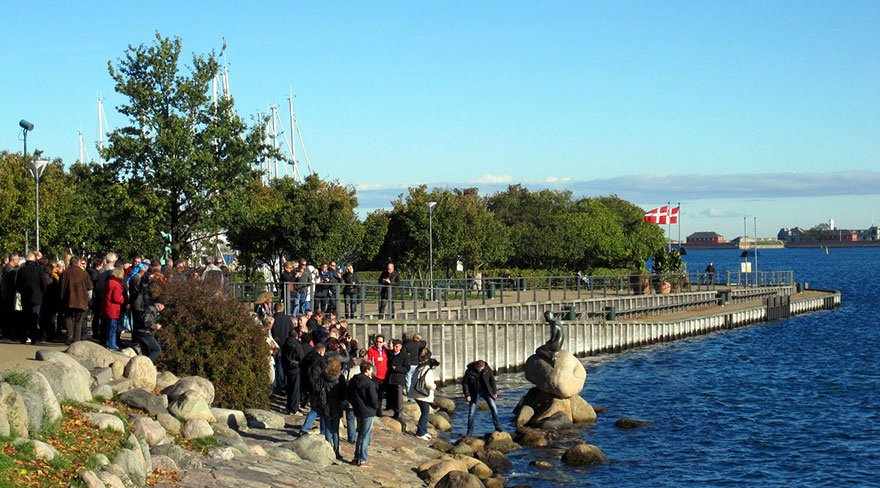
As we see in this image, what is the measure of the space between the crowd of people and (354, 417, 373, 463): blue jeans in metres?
5.39

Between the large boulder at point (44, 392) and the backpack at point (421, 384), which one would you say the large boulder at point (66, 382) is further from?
the backpack at point (421, 384)

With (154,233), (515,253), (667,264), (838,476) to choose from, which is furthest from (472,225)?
(838,476)

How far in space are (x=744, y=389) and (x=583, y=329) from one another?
9094 millimetres

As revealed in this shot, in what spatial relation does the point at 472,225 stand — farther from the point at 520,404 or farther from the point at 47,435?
the point at 47,435

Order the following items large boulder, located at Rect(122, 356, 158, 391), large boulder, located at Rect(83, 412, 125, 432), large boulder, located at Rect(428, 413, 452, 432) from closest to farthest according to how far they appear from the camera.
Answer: large boulder, located at Rect(83, 412, 125, 432) → large boulder, located at Rect(122, 356, 158, 391) → large boulder, located at Rect(428, 413, 452, 432)

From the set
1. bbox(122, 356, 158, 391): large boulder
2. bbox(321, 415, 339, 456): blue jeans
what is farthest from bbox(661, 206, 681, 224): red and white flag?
bbox(122, 356, 158, 391): large boulder

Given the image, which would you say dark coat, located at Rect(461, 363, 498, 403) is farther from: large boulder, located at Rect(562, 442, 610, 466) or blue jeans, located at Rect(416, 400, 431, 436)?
large boulder, located at Rect(562, 442, 610, 466)

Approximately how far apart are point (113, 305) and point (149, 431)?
6.68 meters

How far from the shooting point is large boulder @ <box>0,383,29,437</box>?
1262 centimetres

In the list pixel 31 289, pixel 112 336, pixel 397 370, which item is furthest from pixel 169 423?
pixel 31 289

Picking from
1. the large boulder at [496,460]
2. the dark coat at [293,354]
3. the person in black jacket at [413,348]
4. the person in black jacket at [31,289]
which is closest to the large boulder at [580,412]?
the large boulder at [496,460]

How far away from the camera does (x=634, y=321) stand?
5000cm

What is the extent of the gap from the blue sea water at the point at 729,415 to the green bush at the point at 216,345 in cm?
585

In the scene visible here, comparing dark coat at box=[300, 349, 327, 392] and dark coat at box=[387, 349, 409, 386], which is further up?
dark coat at box=[300, 349, 327, 392]
